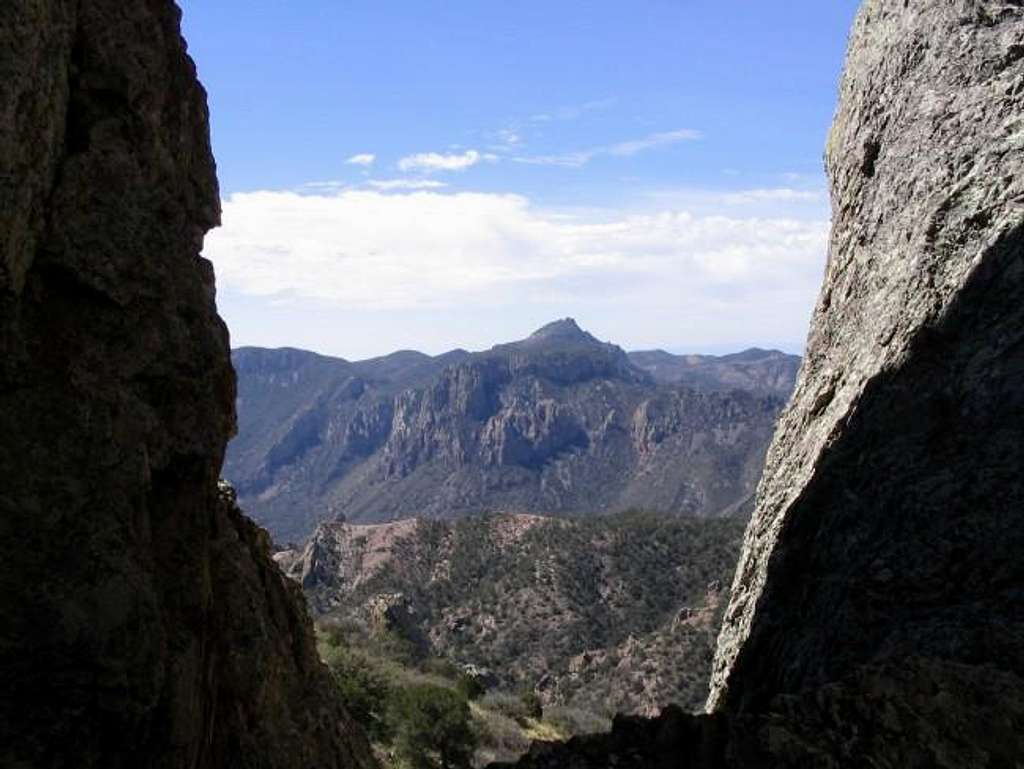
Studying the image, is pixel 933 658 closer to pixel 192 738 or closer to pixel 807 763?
pixel 807 763

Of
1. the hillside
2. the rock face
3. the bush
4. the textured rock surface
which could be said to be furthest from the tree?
the hillside

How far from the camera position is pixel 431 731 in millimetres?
31141

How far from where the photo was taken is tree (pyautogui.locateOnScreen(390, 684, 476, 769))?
3072 centimetres

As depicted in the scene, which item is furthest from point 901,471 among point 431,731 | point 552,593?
point 552,593

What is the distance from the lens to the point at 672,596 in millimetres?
103688

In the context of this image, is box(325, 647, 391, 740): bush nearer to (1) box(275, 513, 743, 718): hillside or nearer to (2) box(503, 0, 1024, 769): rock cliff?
(2) box(503, 0, 1024, 769): rock cliff

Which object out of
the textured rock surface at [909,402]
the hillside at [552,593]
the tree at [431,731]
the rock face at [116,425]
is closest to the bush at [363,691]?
the tree at [431,731]

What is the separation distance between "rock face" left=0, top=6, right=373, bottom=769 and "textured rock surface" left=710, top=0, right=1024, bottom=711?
21.8 feet

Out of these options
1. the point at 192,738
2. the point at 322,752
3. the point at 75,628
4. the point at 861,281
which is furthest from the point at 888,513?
the point at 75,628

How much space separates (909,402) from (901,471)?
1.35m

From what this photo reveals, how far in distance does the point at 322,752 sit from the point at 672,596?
9748 cm

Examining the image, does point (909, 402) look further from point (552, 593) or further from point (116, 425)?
point (552, 593)

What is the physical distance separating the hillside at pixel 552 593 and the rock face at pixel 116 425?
55.7 metres

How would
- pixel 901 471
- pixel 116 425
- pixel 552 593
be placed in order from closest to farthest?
pixel 116 425
pixel 901 471
pixel 552 593
